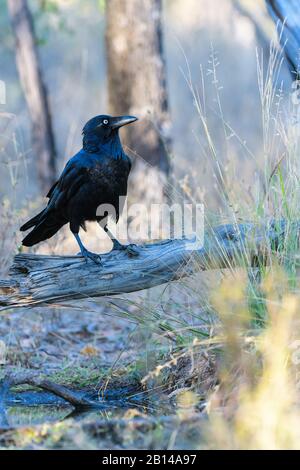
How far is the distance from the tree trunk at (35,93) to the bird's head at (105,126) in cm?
514

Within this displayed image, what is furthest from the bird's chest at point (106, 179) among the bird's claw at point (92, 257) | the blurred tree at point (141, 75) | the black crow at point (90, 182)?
the blurred tree at point (141, 75)

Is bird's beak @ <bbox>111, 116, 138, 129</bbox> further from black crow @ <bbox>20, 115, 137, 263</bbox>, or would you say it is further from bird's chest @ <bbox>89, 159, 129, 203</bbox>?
bird's chest @ <bbox>89, 159, 129, 203</bbox>

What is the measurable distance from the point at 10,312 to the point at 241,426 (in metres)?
3.44

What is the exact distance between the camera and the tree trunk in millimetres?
10102

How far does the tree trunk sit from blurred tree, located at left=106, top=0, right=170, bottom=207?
6.39 ft

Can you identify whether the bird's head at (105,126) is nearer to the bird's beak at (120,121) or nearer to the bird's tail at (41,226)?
the bird's beak at (120,121)

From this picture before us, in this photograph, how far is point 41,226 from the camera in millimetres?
4992

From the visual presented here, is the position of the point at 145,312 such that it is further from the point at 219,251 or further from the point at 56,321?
the point at 56,321

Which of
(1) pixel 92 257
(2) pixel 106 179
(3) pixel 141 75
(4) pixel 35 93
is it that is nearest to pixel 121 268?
(1) pixel 92 257

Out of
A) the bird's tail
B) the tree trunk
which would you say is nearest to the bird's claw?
the bird's tail

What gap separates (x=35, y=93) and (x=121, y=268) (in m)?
6.11

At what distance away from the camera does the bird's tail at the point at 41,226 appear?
4961 mm

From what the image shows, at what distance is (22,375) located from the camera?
4676 mm
